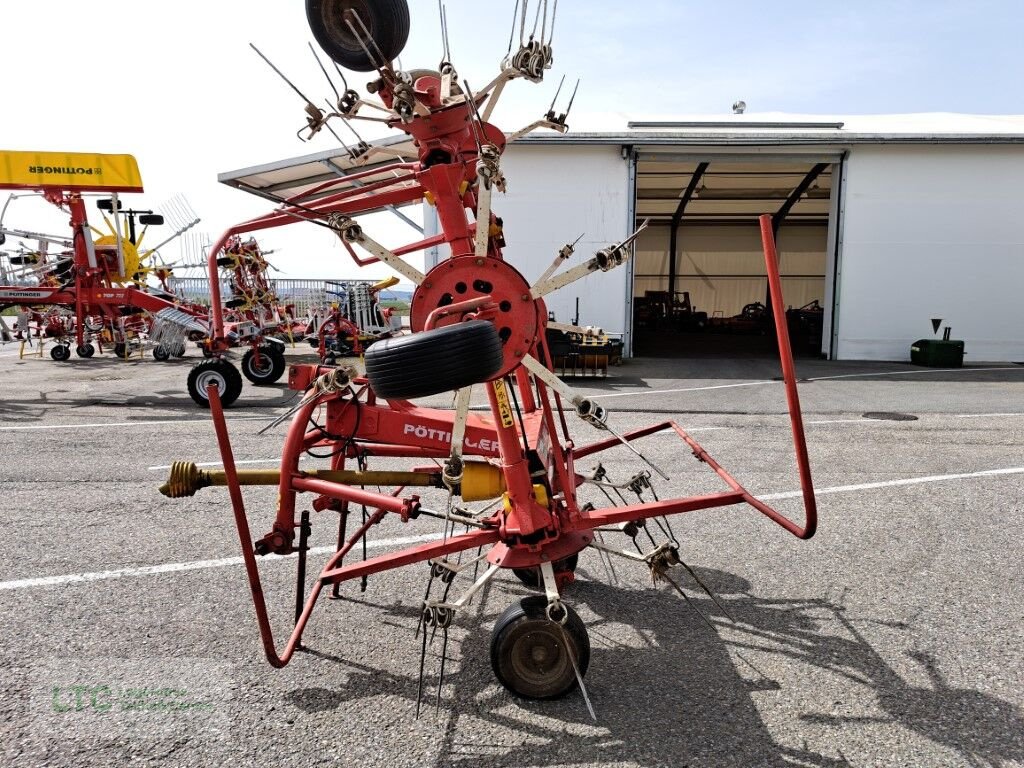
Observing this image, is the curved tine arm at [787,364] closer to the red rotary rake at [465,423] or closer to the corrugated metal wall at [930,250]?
the red rotary rake at [465,423]

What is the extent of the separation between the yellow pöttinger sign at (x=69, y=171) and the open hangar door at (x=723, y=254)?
42.4ft

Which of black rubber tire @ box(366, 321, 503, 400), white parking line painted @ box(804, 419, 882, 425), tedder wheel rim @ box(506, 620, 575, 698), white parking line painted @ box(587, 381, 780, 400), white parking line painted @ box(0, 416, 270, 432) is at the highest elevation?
black rubber tire @ box(366, 321, 503, 400)

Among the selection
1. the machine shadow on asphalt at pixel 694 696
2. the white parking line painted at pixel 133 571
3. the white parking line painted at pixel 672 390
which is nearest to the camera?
the machine shadow on asphalt at pixel 694 696

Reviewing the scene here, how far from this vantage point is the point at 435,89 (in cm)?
293

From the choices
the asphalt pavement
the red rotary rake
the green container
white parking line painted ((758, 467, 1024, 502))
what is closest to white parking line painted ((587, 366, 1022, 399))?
the green container

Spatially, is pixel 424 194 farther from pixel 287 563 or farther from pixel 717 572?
pixel 717 572

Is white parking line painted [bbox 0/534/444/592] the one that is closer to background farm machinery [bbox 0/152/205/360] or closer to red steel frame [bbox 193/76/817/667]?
red steel frame [bbox 193/76/817/667]

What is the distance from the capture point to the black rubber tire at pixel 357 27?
2680 mm

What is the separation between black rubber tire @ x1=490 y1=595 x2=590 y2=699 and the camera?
265cm

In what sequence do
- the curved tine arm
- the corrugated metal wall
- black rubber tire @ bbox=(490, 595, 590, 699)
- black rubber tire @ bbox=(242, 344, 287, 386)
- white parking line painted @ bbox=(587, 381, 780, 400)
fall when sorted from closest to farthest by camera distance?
the curved tine arm < black rubber tire @ bbox=(490, 595, 590, 699) < white parking line painted @ bbox=(587, 381, 780, 400) < black rubber tire @ bbox=(242, 344, 287, 386) < the corrugated metal wall

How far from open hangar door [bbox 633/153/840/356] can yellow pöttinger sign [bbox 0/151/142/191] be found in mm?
12913

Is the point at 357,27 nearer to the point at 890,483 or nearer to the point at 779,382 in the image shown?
the point at 890,483

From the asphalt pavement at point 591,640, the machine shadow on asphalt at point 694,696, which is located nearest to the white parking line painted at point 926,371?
the asphalt pavement at point 591,640

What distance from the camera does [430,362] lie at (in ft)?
6.89
